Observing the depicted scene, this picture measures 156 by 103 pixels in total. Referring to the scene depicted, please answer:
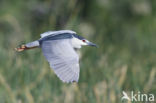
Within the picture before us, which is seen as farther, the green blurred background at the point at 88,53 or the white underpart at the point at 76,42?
the green blurred background at the point at 88,53

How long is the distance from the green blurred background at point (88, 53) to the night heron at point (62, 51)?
2.52 ft

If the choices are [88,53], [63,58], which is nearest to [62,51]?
[63,58]

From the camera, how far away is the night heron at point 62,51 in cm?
105

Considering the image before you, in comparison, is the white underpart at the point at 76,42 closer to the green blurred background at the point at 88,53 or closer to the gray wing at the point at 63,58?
the gray wing at the point at 63,58

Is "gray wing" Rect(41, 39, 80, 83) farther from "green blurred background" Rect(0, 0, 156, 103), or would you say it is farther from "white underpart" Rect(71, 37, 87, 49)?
"green blurred background" Rect(0, 0, 156, 103)

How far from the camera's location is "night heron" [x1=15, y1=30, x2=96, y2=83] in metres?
1.05

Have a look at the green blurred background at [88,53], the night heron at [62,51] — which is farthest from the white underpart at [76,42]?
the green blurred background at [88,53]

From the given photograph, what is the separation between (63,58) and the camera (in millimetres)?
1091

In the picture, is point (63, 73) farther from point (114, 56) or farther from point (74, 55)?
point (114, 56)

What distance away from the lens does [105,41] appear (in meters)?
3.00

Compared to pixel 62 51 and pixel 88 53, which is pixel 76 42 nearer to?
pixel 62 51

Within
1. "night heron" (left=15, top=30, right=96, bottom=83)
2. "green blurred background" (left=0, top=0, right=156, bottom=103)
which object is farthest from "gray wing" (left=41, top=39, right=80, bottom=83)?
"green blurred background" (left=0, top=0, right=156, bottom=103)

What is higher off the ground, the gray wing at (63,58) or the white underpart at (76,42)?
the white underpart at (76,42)

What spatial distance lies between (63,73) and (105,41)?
1.97 m
